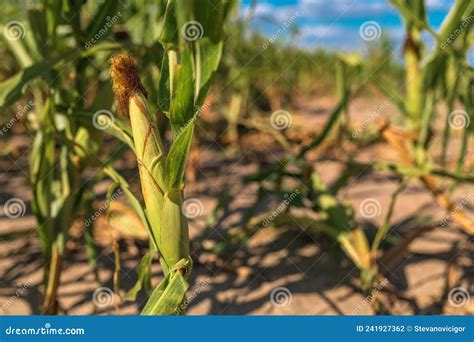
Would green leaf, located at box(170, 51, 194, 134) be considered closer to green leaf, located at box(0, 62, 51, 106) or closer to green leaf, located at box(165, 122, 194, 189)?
green leaf, located at box(165, 122, 194, 189)

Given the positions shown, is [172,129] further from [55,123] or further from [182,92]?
[55,123]

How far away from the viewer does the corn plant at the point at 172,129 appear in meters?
0.76

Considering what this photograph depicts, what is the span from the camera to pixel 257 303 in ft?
4.27

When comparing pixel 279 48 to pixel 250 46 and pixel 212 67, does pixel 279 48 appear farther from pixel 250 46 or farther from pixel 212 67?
pixel 212 67

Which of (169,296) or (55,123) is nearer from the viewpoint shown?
(169,296)

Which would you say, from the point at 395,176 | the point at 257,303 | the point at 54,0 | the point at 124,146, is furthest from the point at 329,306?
the point at 395,176

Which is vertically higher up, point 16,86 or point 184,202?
point 16,86

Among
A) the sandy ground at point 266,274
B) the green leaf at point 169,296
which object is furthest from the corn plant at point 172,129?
the sandy ground at point 266,274

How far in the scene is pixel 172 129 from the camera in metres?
0.79

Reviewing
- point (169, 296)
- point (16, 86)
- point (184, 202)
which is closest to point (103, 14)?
point (16, 86)

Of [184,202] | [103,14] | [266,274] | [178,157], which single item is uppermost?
[103,14]

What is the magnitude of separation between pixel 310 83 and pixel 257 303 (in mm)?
3824

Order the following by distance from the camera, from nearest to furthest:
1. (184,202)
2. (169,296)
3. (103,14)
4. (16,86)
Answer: (169,296) → (16,86) → (103,14) → (184,202)

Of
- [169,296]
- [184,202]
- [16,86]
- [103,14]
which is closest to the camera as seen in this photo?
[169,296]
